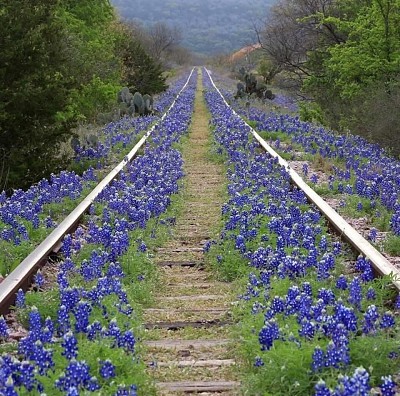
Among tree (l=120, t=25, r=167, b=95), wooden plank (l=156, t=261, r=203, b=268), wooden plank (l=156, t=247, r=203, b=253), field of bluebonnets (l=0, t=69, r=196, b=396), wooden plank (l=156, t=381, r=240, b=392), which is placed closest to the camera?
field of bluebonnets (l=0, t=69, r=196, b=396)

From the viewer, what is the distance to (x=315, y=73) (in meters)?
27.9

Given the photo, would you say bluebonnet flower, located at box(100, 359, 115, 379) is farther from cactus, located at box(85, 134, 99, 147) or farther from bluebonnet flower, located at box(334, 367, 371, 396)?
cactus, located at box(85, 134, 99, 147)

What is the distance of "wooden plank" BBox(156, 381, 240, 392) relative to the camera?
4.27 metres

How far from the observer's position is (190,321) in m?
5.53

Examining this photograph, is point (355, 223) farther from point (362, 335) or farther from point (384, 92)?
point (384, 92)

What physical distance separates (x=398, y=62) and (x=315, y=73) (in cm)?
904

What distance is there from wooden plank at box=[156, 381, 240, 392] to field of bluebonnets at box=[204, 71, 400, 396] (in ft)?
0.44

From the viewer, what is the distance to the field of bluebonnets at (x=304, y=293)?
3971 millimetres

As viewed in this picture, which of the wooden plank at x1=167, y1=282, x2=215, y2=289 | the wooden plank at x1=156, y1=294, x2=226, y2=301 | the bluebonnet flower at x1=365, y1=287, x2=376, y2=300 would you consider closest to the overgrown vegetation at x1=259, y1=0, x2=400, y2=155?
the wooden plank at x1=167, y1=282, x2=215, y2=289

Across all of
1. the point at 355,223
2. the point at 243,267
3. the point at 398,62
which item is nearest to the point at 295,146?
the point at 398,62

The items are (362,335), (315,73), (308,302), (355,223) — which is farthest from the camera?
(315,73)

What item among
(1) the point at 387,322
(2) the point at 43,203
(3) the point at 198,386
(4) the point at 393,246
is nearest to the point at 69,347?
(3) the point at 198,386

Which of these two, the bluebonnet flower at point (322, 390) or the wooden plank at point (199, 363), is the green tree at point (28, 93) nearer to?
the wooden plank at point (199, 363)

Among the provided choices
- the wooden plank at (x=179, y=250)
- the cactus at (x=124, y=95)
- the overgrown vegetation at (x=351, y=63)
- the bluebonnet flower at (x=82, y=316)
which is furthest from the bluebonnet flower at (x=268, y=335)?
the cactus at (x=124, y=95)
